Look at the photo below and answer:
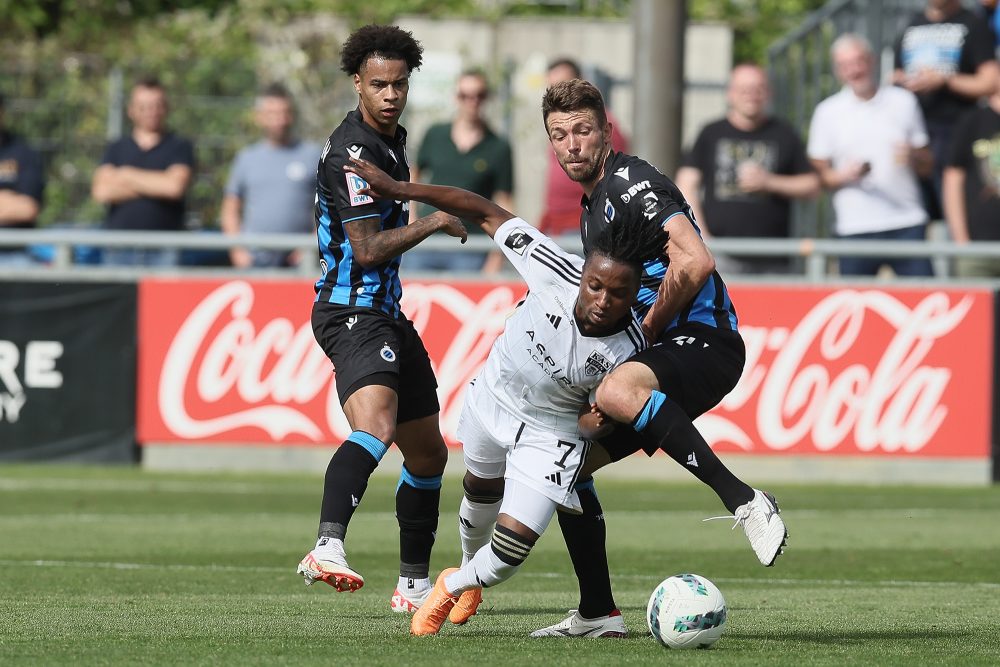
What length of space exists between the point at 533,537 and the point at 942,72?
898 cm

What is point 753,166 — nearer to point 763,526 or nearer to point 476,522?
point 476,522

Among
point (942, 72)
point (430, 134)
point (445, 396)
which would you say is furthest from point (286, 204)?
point (942, 72)

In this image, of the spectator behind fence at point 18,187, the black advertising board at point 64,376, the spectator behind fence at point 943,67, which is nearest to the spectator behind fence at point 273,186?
the black advertising board at point 64,376

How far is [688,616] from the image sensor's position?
5.92m

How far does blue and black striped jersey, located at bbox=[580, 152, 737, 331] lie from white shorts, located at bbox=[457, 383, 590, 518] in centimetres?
72

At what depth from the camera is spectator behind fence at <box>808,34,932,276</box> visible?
1317 centimetres

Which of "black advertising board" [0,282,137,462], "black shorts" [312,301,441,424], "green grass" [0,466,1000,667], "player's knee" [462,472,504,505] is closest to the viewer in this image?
"green grass" [0,466,1000,667]

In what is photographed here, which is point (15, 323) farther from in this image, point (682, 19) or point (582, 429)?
point (582, 429)

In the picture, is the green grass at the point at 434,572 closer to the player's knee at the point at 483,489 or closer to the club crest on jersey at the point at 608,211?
the player's knee at the point at 483,489

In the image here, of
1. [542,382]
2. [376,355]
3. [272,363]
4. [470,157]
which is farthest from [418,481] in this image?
[470,157]

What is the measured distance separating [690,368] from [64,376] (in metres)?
7.71

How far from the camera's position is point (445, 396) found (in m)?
12.8

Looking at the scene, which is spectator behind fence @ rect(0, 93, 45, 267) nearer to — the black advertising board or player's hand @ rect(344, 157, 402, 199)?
the black advertising board

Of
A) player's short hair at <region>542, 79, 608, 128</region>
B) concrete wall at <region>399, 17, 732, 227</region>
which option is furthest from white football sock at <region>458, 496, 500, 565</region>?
concrete wall at <region>399, 17, 732, 227</region>
